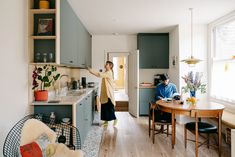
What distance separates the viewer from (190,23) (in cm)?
523

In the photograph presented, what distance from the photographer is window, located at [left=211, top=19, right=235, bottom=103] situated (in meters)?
4.36

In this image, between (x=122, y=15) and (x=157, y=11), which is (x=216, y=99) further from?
(x=122, y=15)

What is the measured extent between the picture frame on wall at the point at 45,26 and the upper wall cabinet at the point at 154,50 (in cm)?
403

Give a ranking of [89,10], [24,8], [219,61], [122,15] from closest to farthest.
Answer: [24,8] < [89,10] < [122,15] < [219,61]

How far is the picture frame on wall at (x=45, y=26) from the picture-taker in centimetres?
274

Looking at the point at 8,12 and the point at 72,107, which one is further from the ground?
the point at 8,12

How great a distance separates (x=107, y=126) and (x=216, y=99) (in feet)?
8.44

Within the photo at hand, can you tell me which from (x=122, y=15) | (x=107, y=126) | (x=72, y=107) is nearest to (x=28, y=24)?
(x=72, y=107)

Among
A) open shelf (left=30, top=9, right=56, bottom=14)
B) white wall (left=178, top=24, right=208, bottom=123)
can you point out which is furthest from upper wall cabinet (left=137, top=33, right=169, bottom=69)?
open shelf (left=30, top=9, right=56, bottom=14)

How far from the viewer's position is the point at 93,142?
3.95 metres

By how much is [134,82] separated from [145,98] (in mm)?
602

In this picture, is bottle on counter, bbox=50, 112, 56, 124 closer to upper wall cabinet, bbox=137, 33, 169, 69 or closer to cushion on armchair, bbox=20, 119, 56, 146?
cushion on armchair, bbox=20, 119, 56, 146

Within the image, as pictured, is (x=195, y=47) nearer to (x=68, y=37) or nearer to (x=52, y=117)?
(x=68, y=37)

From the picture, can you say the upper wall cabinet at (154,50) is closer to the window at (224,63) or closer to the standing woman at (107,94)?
the window at (224,63)
